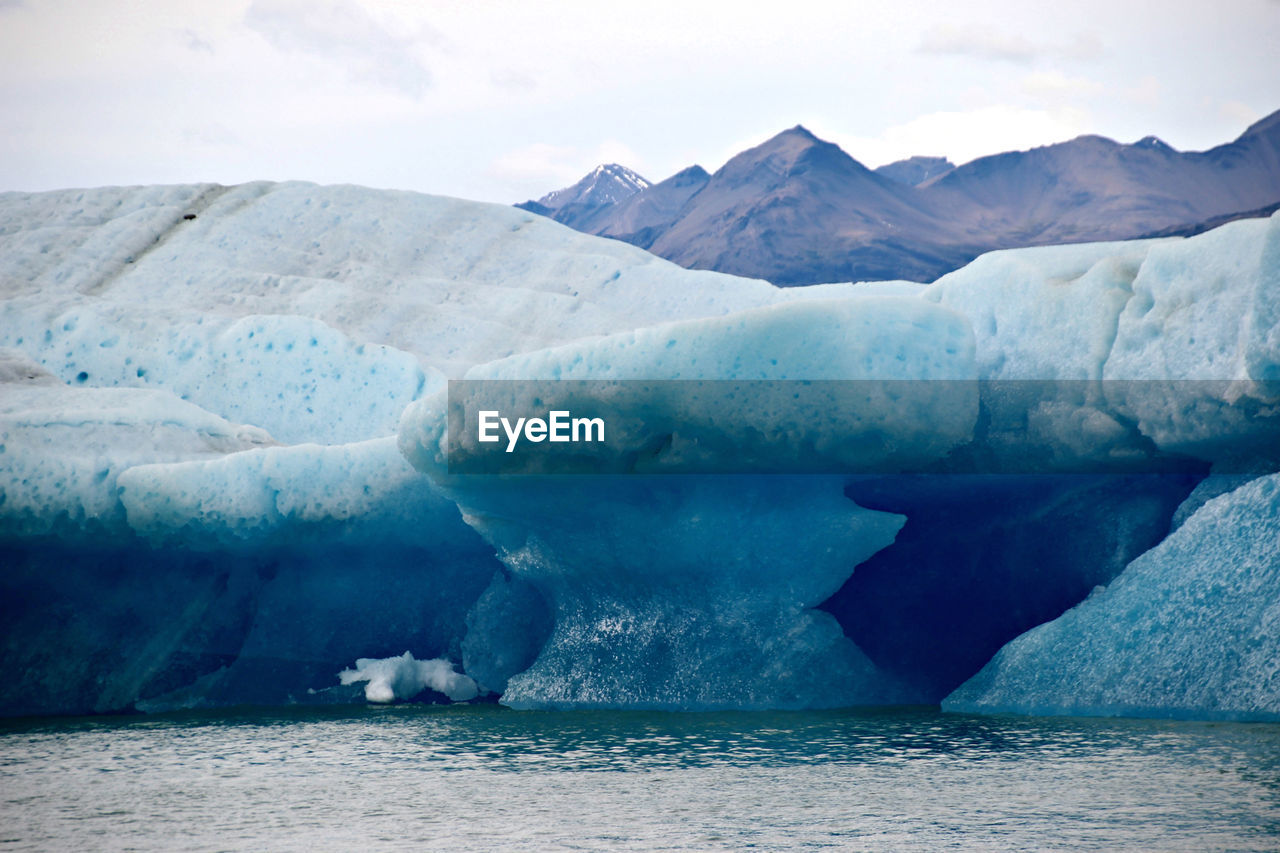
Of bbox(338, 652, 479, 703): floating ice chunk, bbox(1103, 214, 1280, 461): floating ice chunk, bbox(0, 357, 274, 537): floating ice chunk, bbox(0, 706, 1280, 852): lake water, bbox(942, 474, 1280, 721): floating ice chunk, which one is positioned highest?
bbox(1103, 214, 1280, 461): floating ice chunk

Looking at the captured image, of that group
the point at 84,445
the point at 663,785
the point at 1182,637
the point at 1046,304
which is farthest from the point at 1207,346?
the point at 84,445

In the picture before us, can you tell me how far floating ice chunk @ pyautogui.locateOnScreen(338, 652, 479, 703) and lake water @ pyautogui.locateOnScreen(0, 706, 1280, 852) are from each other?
3.72 feet

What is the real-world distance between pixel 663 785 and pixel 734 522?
2310 mm

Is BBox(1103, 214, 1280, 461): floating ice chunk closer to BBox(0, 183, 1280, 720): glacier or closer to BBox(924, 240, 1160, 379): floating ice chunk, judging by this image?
BBox(0, 183, 1280, 720): glacier

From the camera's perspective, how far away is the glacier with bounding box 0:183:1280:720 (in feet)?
18.3

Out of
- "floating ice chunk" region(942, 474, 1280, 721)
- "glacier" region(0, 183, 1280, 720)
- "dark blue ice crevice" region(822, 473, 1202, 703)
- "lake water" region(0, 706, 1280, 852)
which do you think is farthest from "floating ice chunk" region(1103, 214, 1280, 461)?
"lake water" region(0, 706, 1280, 852)

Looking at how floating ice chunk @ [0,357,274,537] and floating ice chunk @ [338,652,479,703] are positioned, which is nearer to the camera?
floating ice chunk @ [0,357,274,537]

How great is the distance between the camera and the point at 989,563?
273 inches

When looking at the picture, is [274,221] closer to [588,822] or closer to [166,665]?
[166,665]

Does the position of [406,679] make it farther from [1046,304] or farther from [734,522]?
[1046,304]

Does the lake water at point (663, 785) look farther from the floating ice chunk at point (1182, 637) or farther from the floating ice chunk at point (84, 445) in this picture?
the floating ice chunk at point (84, 445)

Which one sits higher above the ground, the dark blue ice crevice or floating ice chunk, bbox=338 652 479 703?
the dark blue ice crevice

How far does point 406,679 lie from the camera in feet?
23.9

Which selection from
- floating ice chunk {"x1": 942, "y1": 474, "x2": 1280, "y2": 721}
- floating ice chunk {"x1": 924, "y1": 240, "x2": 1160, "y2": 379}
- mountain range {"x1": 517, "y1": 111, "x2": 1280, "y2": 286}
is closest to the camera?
floating ice chunk {"x1": 942, "y1": 474, "x2": 1280, "y2": 721}
